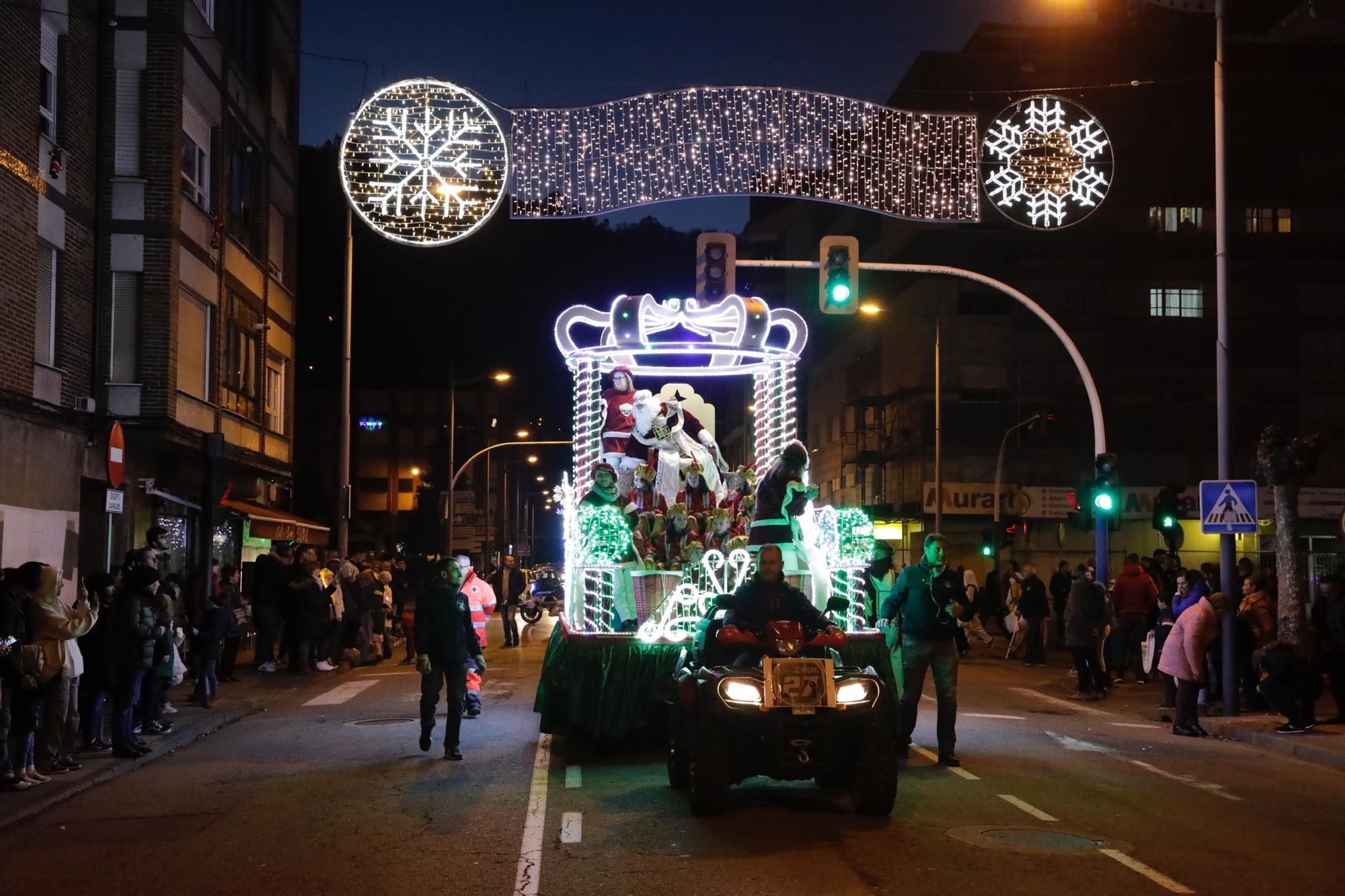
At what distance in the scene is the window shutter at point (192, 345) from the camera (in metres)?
24.5

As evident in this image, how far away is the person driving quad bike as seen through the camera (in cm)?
1035

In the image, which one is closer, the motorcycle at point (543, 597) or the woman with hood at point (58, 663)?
the woman with hood at point (58, 663)

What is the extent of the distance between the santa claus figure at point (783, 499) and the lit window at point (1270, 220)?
3974 cm

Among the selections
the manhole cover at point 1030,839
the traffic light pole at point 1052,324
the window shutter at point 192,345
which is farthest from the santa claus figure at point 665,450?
the window shutter at point 192,345

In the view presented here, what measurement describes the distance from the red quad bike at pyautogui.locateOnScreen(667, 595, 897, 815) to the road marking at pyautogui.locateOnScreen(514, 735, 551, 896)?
1085 mm

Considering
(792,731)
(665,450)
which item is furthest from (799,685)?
(665,450)

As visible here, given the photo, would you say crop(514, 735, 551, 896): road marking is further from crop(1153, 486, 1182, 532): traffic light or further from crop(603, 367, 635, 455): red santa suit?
crop(1153, 486, 1182, 532): traffic light

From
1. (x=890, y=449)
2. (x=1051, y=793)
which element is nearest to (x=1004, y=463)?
(x=890, y=449)

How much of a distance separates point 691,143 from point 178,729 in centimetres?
847

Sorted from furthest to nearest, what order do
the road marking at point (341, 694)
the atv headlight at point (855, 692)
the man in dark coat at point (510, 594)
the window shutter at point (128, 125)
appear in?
the man in dark coat at point (510, 594)
the window shutter at point (128, 125)
the road marking at point (341, 694)
the atv headlight at point (855, 692)

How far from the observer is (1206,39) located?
50.7 meters

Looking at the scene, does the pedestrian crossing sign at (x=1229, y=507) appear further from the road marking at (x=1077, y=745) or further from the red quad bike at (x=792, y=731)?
the red quad bike at (x=792, y=731)

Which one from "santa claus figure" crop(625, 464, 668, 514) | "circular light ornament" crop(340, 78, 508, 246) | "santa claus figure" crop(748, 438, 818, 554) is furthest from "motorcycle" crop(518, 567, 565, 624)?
"circular light ornament" crop(340, 78, 508, 246)

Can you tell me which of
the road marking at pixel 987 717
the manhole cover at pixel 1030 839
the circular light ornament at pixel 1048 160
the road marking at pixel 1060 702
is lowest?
the road marking at pixel 1060 702
